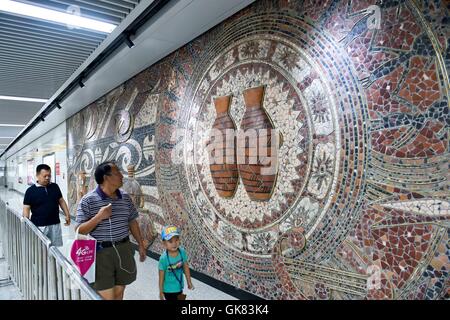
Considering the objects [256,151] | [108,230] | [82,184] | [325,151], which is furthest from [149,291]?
[82,184]

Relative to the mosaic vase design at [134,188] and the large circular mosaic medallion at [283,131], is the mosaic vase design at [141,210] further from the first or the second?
the large circular mosaic medallion at [283,131]

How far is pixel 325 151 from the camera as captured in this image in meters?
2.11

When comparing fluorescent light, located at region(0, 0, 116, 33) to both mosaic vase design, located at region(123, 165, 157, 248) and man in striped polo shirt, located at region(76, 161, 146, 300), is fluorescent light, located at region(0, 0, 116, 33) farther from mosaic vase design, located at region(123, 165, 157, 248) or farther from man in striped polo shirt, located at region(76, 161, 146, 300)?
mosaic vase design, located at region(123, 165, 157, 248)

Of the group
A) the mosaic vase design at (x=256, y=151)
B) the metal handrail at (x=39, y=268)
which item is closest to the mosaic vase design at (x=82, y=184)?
the metal handrail at (x=39, y=268)

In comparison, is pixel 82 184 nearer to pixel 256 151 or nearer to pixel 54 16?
pixel 54 16

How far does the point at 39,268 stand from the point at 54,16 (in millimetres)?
2413

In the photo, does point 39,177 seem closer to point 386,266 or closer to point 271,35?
point 271,35

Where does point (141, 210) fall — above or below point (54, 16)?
below

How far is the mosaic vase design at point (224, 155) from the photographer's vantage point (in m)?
2.89

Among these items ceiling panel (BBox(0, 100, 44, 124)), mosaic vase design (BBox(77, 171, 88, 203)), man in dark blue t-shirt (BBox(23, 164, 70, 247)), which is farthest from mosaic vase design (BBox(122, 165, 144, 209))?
ceiling panel (BBox(0, 100, 44, 124))

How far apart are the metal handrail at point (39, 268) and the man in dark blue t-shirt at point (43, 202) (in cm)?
21

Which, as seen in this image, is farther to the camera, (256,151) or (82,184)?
(82,184)

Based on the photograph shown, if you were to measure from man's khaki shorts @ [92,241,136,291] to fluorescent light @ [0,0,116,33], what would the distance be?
2.35 m
